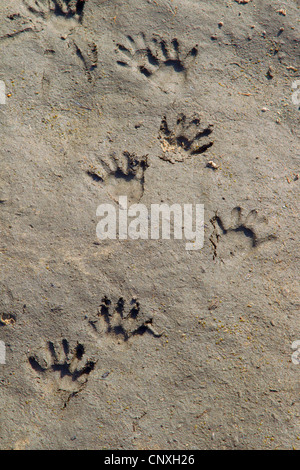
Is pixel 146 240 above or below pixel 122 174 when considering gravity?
below

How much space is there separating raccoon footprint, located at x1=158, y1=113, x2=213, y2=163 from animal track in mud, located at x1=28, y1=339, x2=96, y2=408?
3.91 feet

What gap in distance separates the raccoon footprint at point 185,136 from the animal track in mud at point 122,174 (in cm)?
17

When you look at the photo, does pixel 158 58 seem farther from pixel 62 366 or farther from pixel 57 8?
pixel 62 366

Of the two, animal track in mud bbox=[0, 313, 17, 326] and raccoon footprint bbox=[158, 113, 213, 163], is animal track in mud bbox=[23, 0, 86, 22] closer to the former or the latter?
raccoon footprint bbox=[158, 113, 213, 163]

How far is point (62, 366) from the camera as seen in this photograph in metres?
1.78

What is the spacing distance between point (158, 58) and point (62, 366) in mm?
1786

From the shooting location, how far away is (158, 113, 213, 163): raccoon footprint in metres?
1.92

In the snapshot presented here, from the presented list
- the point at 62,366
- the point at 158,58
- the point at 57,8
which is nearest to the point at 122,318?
the point at 62,366

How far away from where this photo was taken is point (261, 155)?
6.31ft

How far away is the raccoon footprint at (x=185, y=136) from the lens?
1917 millimetres

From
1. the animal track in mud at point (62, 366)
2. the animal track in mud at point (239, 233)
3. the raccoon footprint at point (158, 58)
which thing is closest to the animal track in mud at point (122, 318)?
the animal track in mud at point (62, 366)

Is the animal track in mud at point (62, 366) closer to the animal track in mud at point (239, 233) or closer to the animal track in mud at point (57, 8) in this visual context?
the animal track in mud at point (239, 233)

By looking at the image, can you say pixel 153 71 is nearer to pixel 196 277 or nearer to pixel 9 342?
pixel 196 277

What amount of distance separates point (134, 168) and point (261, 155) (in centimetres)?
72
